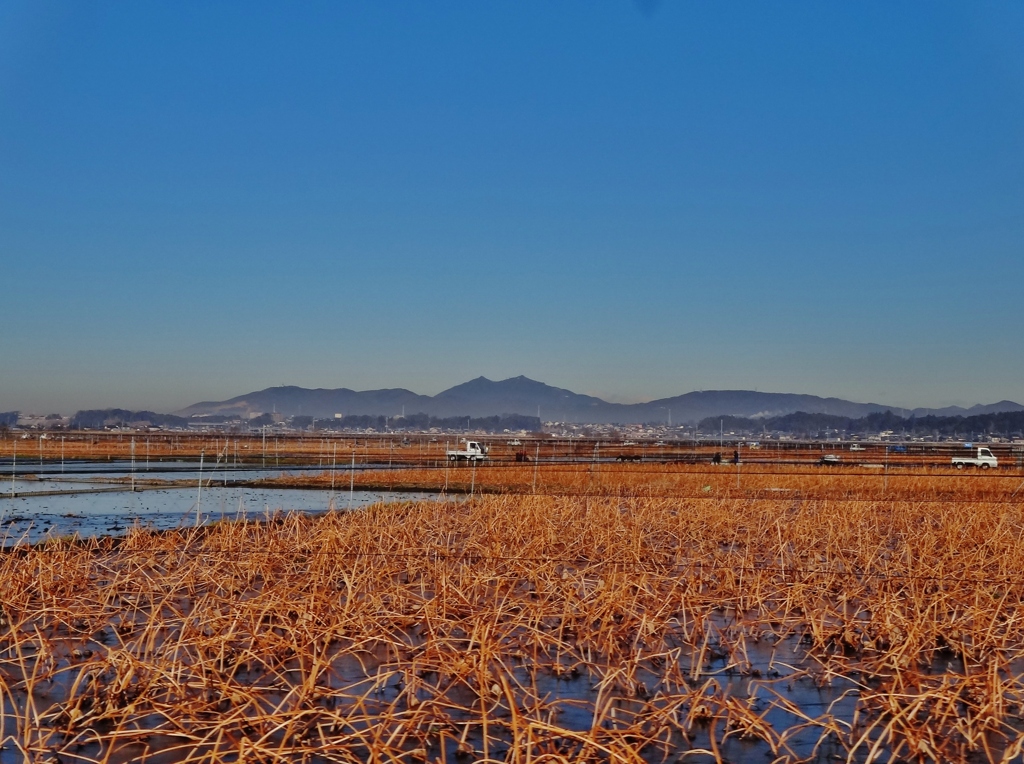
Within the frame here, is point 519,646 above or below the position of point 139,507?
above

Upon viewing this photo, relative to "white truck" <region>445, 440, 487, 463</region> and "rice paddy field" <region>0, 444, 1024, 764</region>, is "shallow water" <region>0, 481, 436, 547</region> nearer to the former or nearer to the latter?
"rice paddy field" <region>0, 444, 1024, 764</region>

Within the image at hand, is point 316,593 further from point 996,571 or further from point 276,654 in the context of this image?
point 996,571

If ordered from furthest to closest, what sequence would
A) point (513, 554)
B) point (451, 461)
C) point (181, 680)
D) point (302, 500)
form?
point (451, 461)
point (302, 500)
point (513, 554)
point (181, 680)

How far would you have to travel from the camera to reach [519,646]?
956 cm

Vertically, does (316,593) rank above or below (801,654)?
above

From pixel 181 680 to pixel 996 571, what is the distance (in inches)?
414

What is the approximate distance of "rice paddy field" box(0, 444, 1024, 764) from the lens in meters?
7.41

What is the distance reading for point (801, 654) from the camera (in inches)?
419

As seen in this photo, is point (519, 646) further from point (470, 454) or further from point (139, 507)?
point (470, 454)

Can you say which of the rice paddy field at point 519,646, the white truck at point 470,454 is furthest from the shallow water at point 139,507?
the white truck at point 470,454

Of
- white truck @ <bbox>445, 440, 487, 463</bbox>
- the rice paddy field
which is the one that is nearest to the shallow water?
the rice paddy field

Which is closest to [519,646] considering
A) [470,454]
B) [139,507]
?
[139,507]

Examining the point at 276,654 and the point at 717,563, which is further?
the point at 717,563

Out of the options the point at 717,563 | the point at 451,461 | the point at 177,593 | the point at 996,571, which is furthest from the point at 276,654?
the point at 451,461
